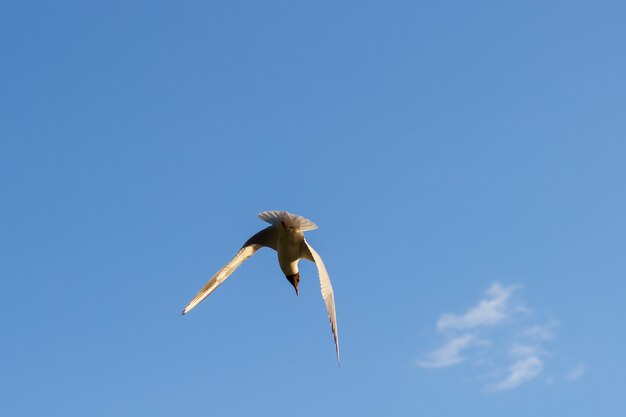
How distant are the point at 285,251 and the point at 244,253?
0.58 meters

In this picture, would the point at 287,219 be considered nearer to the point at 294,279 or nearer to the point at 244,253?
the point at 244,253

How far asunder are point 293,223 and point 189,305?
5.26 feet

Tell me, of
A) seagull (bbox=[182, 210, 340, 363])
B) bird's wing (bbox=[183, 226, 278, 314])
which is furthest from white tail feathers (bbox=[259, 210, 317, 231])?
bird's wing (bbox=[183, 226, 278, 314])

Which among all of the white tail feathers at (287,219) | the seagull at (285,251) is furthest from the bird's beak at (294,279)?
the white tail feathers at (287,219)

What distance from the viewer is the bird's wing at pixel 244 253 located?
1080cm

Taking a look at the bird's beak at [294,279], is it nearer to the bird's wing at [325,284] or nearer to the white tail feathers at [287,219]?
the bird's wing at [325,284]

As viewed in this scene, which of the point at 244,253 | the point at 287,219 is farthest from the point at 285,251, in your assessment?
the point at 287,219

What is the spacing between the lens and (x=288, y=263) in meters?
11.2

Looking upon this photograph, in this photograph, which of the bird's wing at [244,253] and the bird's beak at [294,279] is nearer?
the bird's wing at [244,253]

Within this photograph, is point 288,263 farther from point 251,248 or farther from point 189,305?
point 189,305

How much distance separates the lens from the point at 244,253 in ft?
36.4

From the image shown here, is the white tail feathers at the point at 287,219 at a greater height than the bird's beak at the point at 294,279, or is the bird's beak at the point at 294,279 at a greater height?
the bird's beak at the point at 294,279

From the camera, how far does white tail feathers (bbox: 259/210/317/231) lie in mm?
10031

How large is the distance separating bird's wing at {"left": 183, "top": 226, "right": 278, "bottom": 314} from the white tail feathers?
1.55ft
